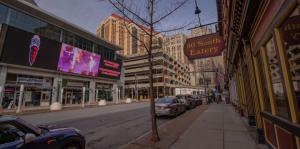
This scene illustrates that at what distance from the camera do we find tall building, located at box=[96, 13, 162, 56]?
7.55 meters

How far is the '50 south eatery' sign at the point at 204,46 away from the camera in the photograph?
8.17 meters

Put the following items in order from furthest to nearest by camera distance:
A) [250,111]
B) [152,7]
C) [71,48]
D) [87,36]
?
[87,36] < [71,48] < [250,111] < [152,7]

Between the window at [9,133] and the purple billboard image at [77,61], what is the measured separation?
26.4 metres

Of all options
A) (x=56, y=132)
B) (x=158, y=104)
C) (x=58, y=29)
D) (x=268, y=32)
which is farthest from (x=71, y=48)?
(x=268, y=32)

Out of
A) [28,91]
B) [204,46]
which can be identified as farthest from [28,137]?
[28,91]

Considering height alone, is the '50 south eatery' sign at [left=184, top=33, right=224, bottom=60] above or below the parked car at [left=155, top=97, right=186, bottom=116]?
above

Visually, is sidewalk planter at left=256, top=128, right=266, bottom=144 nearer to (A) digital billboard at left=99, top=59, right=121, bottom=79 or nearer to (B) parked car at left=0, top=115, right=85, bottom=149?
(B) parked car at left=0, top=115, right=85, bottom=149

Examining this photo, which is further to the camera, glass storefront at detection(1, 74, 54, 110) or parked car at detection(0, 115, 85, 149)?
glass storefront at detection(1, 74, 54, 110)

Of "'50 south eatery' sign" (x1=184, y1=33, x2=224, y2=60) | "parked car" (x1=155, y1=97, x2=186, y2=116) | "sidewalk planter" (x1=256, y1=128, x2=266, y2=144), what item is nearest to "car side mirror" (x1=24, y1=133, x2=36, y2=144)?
"sidewalk planter" (x1=256, y1=128, x2=266, y2=144)

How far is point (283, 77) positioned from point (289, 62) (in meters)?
0.33

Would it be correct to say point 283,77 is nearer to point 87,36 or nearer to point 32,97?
point 32,97

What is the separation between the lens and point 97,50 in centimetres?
3847

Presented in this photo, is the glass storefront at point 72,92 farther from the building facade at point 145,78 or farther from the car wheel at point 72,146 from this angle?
the building facade at point 145,78

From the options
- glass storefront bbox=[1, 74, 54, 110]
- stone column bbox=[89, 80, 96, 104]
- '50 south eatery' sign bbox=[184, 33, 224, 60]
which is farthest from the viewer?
stone column bbox=[89, 80, 96, 104]
